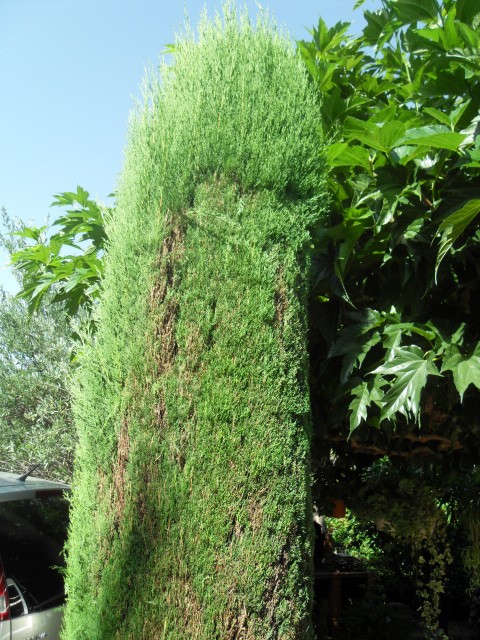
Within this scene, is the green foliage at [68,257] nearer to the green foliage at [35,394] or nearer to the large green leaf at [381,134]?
the large green leaf at [381,134]

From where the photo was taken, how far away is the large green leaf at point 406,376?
2658 millimetres

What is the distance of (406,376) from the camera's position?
8.85 feet

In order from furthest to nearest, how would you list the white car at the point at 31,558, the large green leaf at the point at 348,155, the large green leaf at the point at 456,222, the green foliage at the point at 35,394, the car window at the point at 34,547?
the green foliage at the point at 35,394
the car window at the point at 34,547
the white car at the point at 31,558
the large green leaf at the point at 348,155
the large green leaf at the point at 456,222

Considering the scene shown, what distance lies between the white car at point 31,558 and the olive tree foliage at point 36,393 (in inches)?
162

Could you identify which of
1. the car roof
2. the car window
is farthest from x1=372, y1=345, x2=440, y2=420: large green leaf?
the car roof

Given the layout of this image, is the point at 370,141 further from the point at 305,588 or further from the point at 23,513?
the point at 23,513

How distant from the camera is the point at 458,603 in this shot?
773 cm

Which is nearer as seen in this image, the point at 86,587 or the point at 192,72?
Result: the point at 86,587

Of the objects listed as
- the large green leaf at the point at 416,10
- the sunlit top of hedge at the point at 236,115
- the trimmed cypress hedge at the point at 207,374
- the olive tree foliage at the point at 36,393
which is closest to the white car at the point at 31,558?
the trimmed cypress hedge at the point at 207,374

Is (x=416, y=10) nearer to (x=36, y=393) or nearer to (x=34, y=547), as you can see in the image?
(x=34, y=547)

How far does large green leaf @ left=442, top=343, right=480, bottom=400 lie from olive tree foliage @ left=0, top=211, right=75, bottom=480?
6818 mm

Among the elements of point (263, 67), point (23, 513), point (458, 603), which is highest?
point (263, 67)

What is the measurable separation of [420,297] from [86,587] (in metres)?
2.08

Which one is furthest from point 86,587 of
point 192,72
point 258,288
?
point 192,72
